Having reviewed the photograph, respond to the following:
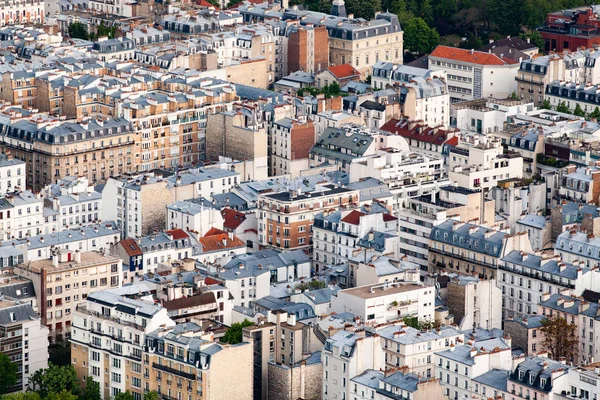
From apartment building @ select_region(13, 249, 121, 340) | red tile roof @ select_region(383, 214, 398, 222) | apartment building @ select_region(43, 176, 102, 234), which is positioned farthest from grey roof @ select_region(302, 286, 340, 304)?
apartment building @ select_region(43, 176, 102, 234)

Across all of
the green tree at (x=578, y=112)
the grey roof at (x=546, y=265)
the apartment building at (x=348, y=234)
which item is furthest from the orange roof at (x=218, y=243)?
the green tree at (x=578, y=112)

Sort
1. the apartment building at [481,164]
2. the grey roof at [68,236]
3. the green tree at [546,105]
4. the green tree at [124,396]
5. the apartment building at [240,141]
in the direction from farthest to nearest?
the green tree at [546,105] < the apartment building at [240,141] < the apartment building at [481,164] < the grey roof at [68,236] < the green tree at [124,396]

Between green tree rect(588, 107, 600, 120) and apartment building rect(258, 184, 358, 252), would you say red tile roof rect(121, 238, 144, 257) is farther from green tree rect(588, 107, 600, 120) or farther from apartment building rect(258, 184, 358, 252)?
green tree rect(588, 107, 600, 120)

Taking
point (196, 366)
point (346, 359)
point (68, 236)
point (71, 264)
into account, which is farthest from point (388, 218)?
point (196, 366)

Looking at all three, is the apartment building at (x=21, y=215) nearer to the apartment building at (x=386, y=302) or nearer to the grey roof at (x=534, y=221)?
the apartment building at (x=386, y=302)

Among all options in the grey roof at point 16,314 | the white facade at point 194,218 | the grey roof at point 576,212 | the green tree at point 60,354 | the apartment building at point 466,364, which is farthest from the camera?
the grey roof at point 576,212

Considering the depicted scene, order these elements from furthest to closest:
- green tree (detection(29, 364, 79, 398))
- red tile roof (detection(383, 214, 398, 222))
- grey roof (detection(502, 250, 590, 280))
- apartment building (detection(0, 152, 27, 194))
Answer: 1. apartment building (detection(0, 152, 27, 194))
2. red tile roof (detection(383, 214, 398, 222))
3. grey roof (detection(502, 250, 590, 280))
4. green tree (detection(29, 364, 79, 398))
